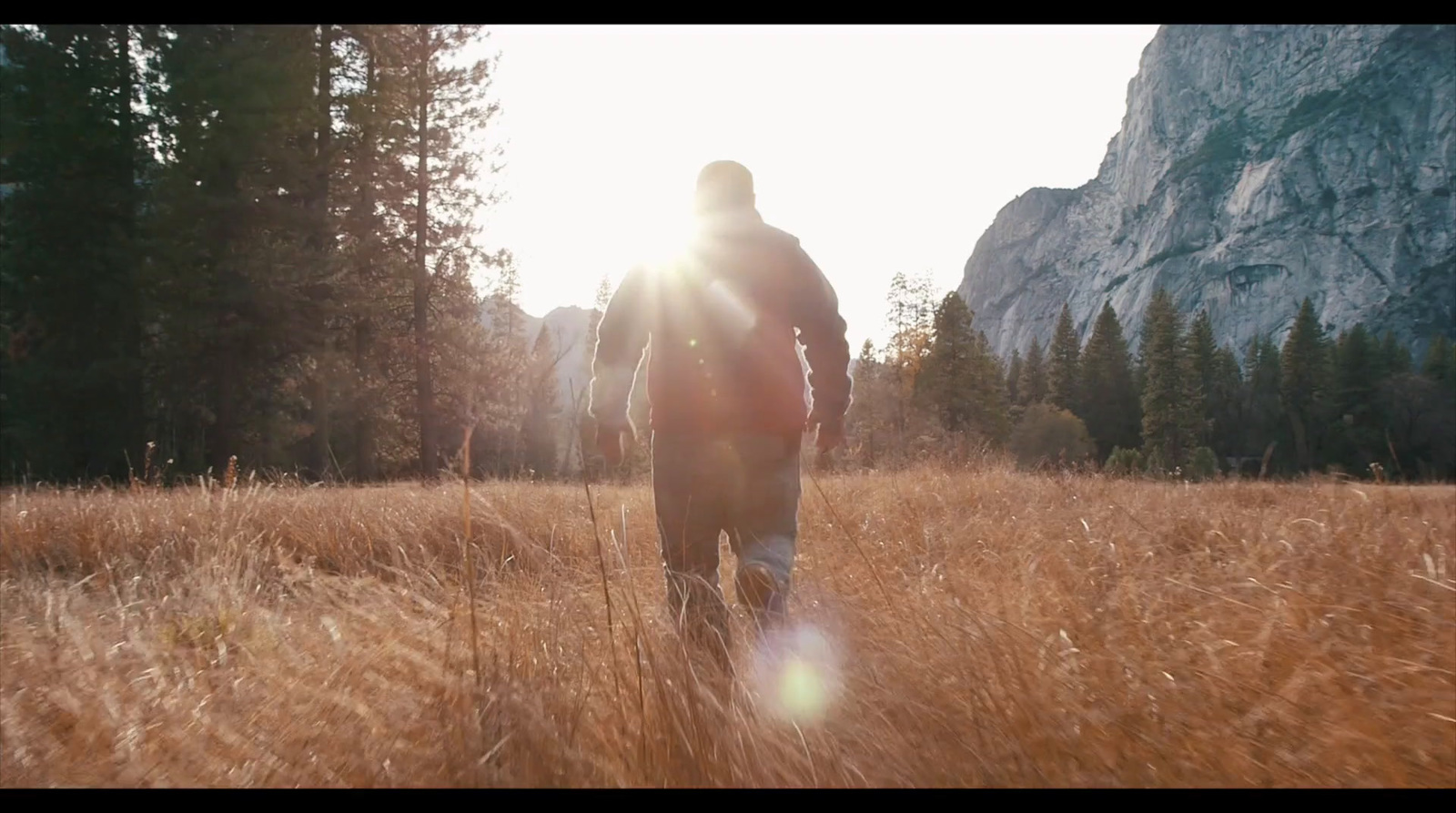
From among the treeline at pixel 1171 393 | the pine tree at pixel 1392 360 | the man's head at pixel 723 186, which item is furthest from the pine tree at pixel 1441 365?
the man's head at pixel 723 186

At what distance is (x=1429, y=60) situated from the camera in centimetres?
11831

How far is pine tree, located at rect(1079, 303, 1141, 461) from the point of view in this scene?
208 ft

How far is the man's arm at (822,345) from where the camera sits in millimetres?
3168

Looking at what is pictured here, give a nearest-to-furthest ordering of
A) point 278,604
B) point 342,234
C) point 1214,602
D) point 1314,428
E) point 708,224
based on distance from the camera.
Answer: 1. point 1214,602
2. point 708,224
3. point 278,604
4. point 342,234
5. point 1314,428

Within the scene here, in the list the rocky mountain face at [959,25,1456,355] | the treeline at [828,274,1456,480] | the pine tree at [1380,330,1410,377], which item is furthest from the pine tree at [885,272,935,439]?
the rocky mountain face at [959,25,1456,355]

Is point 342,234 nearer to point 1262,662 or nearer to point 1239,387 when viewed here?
point 1262,662

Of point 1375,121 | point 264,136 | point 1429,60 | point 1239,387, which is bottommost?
point 1239,387

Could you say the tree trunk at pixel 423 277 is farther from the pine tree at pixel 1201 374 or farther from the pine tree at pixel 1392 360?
the pine tree at pixel 1392 360

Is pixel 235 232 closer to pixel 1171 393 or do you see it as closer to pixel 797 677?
pixel 797 677

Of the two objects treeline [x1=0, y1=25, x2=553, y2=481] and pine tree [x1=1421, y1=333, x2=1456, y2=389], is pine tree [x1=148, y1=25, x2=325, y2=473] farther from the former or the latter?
pine tree [x1=1421, y1=333, x2=1456, y2=389]

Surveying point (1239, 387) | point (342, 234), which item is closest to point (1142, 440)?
point (1239, 387)

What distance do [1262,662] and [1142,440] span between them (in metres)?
65.5
